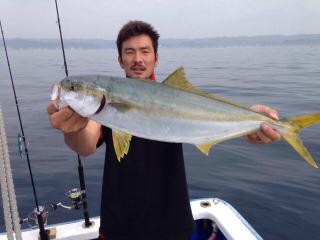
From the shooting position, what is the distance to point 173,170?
160 inches

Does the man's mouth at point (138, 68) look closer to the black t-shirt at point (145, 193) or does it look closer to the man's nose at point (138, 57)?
the man's nose at point (138, 57)

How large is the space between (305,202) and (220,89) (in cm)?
1832

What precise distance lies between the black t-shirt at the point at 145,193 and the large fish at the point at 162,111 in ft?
1.83

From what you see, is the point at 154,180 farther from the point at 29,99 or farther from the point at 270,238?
the point at 29,99

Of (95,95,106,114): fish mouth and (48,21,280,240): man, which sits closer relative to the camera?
(95,95,106,114): fish mouth

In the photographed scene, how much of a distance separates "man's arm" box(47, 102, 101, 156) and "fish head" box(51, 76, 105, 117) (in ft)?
0.27

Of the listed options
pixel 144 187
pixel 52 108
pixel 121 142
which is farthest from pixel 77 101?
pixel 144 187

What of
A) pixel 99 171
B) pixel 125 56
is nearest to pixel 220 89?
pixel 99 171

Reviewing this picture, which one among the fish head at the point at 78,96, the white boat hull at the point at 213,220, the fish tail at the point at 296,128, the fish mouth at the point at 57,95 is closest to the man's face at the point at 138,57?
the fish head at the point at 78,96

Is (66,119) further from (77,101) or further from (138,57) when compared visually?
(138,57)

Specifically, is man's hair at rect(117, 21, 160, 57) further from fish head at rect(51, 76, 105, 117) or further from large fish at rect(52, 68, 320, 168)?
fish head at rect(51, 76, 105, 117)

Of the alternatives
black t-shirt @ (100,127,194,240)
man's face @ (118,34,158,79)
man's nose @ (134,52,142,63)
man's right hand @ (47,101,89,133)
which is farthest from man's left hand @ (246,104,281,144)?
man's right hand @ (47,101,89,133)

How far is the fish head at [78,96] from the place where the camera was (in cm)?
327

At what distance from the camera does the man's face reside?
412cm
